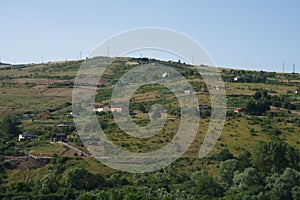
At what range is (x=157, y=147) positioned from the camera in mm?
38844

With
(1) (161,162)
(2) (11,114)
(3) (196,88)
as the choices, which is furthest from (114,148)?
(3) (196,88)

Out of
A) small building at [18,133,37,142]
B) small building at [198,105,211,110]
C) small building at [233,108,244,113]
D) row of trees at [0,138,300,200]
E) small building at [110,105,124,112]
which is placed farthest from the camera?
small building at [110,105,124,112]

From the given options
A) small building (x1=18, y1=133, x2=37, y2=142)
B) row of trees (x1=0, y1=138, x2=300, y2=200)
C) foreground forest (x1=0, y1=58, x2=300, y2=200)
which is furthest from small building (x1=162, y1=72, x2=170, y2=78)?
row of trees (x1=0, y1=138, x2=300, y2=200)

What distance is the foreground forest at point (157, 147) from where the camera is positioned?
2850 cm

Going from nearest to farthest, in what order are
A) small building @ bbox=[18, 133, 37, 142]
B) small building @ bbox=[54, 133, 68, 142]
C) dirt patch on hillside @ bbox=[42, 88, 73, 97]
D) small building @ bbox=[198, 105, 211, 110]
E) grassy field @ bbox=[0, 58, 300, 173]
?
grassy field @ bbox=[0, 58, 300, 173]
small building @ bbox=[54, 133, 68, 142]
small building @ bbox=[18, 133, 37, 142]
small building @ bbox=[198, 105, 211, 110]
dirt patch on hillside @ bbox=[42, 88, 73, 97]

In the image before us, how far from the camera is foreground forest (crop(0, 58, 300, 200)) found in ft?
93.5

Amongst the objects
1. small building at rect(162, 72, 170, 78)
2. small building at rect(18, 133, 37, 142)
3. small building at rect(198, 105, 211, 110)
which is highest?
small building at rect(162, 72, 170, 78)

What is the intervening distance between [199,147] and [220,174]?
7.52 meters

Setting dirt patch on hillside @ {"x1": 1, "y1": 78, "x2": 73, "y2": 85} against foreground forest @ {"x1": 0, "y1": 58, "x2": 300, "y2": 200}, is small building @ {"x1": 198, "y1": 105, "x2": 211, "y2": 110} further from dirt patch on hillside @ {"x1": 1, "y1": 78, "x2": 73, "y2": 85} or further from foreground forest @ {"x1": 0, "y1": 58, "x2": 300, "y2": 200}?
dirt patch on hillside @ {"x1": 1, "y1": 78, "x2": 73, "y2": 85}

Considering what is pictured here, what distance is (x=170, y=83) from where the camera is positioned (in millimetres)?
66688

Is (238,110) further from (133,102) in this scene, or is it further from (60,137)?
(60,137)

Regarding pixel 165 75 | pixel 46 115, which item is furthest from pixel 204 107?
pixel 165 75

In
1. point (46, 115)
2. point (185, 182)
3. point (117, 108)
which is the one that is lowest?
point (185, 182)

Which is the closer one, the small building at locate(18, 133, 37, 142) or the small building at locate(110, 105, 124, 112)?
the small building at locate(18, 133, 37, 142)
